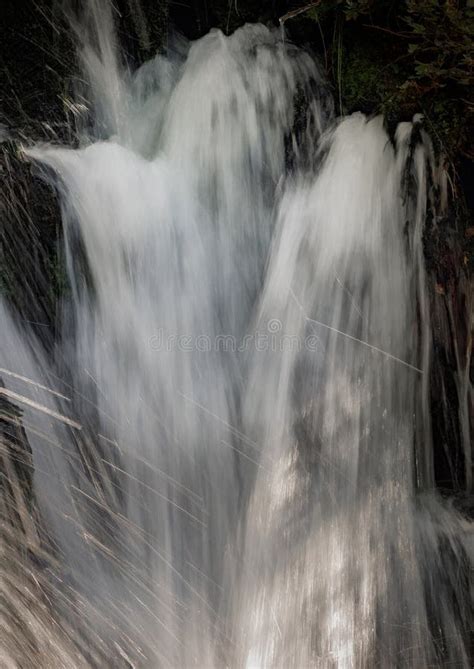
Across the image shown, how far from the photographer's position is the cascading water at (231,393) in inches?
141

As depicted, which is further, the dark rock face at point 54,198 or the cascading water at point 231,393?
the dark rock face at point 54,198

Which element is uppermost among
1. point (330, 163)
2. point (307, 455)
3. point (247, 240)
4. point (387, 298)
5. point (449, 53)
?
point (449, 53)

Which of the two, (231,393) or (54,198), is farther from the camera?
(54,198)

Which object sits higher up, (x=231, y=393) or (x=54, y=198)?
(x=54, y=198)

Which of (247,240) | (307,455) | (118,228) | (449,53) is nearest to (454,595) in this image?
(307,455)

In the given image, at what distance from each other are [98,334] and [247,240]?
3.99 feet

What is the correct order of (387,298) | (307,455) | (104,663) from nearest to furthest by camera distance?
1. (104,663)
2. (307,455)
3. (387,298)

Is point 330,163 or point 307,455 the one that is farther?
point 330,163

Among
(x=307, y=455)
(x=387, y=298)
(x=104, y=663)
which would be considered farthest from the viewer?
(x=387, y=298)

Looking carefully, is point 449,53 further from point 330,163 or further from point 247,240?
point 247,240

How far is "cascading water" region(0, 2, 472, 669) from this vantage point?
11.8 feet

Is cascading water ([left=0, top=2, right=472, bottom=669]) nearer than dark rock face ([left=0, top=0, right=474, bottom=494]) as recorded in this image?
Yes

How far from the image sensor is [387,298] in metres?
4.32

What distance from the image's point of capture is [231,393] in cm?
427
